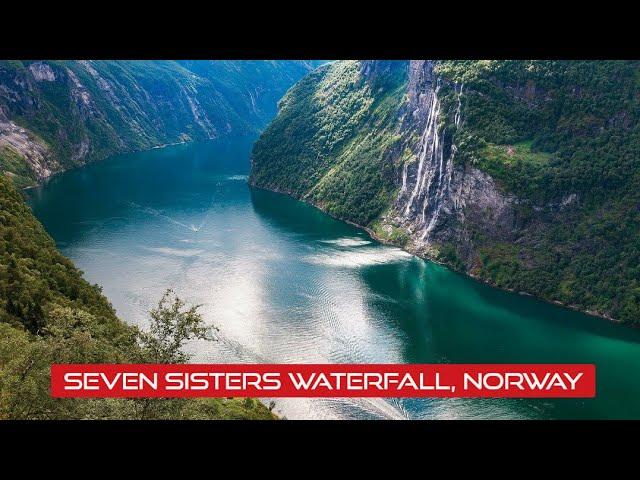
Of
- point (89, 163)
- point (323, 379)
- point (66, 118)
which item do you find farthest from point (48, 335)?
point (66, 118)

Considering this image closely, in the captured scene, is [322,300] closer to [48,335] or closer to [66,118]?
[48,335]

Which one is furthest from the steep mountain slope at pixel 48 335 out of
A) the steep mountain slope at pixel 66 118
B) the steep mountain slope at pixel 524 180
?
the steep mountain slope at pixel 66 118

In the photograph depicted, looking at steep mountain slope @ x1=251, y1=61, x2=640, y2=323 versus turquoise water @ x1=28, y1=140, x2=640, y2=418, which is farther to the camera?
steep mountain slope @ x1=251, y1=61, x2=640, y2=323

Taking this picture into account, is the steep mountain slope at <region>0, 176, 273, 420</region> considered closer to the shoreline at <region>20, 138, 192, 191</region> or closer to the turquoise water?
the turquoise water

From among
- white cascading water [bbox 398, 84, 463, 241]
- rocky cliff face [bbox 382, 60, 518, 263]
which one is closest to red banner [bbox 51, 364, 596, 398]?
rocky cliff face [bbox 382, 60, 518, 263]
